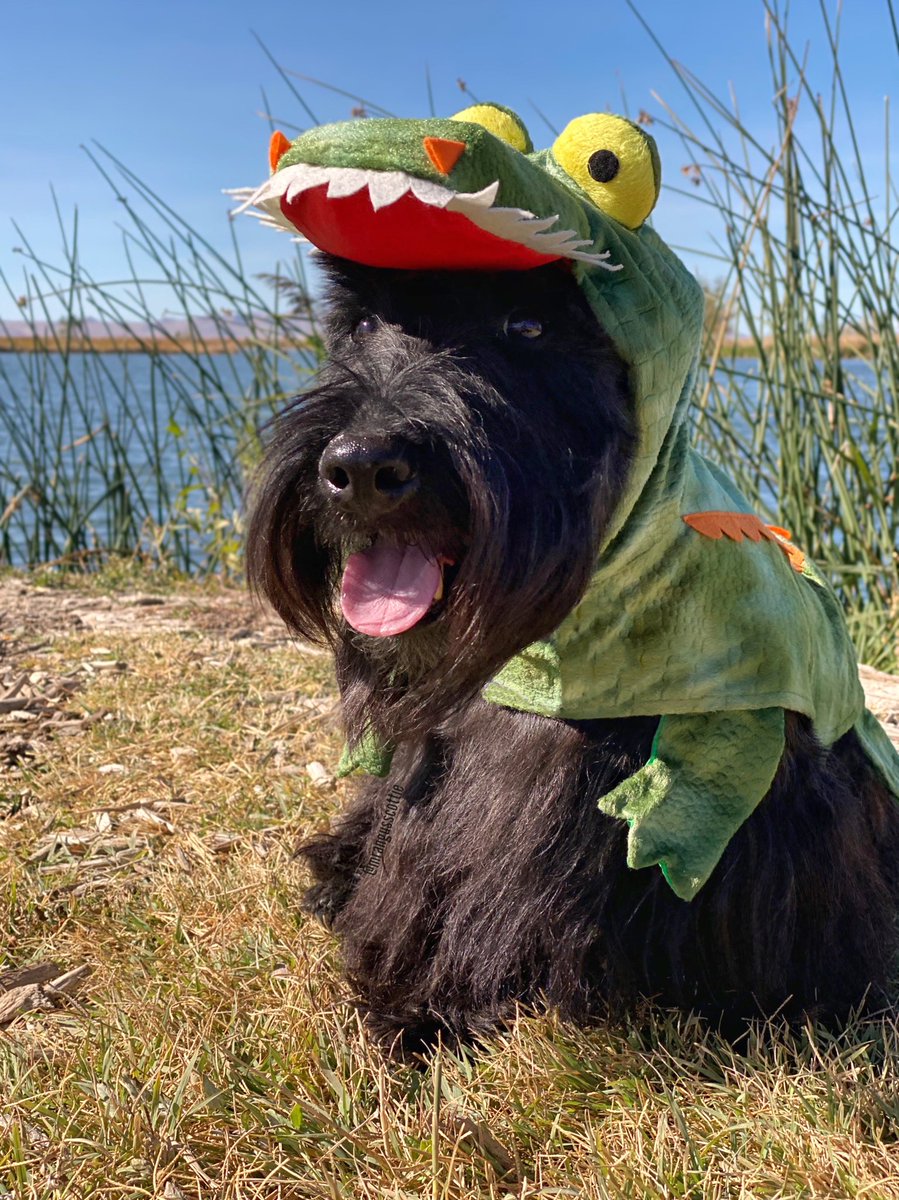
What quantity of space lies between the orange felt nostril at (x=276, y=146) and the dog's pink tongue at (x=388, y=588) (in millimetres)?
534

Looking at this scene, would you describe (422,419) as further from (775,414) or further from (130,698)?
(775,414)

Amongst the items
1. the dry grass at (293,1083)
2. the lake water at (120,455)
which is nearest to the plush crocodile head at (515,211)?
the dry grass at (293,1083)

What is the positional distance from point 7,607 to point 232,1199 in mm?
3403

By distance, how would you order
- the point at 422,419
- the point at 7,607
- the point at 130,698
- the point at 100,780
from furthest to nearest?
1. the point at 7,607
2. the point at 130,698
3. the point at 100,780
4. the point at 422,419

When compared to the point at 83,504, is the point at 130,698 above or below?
below

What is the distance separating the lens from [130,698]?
10.8ft

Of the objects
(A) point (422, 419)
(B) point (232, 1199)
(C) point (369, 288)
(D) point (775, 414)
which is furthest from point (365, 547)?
(D) point (775, 414)

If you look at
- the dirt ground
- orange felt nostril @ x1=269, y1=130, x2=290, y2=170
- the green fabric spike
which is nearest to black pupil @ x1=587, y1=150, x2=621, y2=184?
orange felt nostril @ x1=269, y1=130, x2=290, y2=170

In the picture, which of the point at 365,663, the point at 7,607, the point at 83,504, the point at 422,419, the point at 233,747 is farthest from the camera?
the point at 83,504

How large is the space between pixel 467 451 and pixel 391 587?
0.72 ft

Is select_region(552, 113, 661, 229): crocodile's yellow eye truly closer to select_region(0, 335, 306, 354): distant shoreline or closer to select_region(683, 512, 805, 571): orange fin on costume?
select_region(683, 512, 805, 571): orange fin on costume

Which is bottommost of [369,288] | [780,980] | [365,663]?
[780,980]

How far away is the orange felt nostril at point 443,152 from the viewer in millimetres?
1246

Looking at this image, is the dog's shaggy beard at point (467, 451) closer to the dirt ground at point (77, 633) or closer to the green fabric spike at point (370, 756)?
the green fabric spike at point (370, 756)
